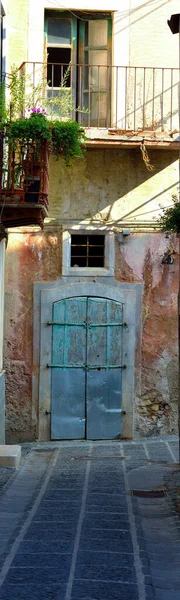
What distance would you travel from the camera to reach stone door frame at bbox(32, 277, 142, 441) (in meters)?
15.6

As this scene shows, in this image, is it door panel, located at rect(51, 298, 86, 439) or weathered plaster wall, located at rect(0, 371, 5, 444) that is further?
door panel, located at rect(51, 298, 86, 439)

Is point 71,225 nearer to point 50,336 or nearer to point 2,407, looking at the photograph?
point 50,336

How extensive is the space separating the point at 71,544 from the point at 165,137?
8933mm

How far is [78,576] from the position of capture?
6.19m

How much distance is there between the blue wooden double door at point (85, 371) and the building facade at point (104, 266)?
0.05 feet

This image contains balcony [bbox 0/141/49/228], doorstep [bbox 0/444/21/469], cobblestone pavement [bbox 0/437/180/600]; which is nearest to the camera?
cobblestone pavement [bbox 0/437/180/600]

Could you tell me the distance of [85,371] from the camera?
1567 centimetres

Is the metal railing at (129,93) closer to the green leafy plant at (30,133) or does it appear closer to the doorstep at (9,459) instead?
the green leafy plant at (30,133)

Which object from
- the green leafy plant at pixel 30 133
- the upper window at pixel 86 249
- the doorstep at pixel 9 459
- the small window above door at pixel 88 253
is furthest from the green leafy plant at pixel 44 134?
the doorstep at pixel 9 459

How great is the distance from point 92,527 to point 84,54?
9617 millimetres

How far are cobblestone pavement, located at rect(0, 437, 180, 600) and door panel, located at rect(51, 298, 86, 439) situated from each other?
150 centimetres

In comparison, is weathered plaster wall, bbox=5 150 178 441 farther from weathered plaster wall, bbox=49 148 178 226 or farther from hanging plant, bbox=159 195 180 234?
hanging plant, bbox=159 195 180 234

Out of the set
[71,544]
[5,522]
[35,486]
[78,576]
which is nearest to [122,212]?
[35,486]

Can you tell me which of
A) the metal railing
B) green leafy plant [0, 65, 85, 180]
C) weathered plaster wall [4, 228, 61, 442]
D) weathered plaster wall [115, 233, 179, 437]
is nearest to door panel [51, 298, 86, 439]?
weathered plaster wall [4, 228, 61, 442]
